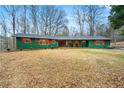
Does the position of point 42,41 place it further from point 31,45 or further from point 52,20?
point 52,20

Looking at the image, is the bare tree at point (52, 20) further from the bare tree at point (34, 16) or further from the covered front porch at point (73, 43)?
the covered front porch at point (73, 43)

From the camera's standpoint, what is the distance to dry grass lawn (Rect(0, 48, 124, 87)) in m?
3.00

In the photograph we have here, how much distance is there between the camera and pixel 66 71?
3.35 meters

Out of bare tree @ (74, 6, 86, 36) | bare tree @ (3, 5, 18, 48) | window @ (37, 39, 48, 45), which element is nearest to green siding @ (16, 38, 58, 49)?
window @ (37, 39, 48, 45)

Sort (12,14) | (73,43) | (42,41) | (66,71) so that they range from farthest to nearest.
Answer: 1. (42,41)
2. (73,43)
3. (12,14)
4. (66,71)

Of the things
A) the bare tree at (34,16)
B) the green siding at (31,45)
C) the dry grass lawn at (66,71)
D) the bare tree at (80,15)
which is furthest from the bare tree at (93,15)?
the green siding at (31,45)

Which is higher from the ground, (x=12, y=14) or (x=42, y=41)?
(x=12, y=14)

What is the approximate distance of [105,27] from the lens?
4289mm

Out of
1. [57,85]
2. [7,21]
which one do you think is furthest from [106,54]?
[7,21]

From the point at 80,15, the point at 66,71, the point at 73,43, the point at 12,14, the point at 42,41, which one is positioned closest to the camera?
the point at 66,71

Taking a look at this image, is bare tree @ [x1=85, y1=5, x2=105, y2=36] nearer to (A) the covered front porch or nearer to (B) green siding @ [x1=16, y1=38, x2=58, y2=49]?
(A) the covered front porch

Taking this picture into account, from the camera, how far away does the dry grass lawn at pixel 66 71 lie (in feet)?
9.83

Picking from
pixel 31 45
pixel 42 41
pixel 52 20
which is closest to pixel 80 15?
pixel 52 20

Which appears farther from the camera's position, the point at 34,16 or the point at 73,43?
the point at 73,43
